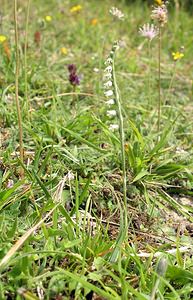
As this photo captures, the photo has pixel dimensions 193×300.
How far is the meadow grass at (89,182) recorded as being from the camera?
157cm

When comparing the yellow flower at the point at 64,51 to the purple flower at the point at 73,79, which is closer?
the purple flower at the point at 73,79

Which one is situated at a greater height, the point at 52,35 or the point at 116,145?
the point at 52,35

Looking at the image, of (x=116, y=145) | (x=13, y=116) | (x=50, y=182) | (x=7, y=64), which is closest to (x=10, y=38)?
(x=7, y=64)

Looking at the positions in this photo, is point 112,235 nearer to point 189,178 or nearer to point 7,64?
point 189,178

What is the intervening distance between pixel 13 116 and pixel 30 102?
11.6 inches

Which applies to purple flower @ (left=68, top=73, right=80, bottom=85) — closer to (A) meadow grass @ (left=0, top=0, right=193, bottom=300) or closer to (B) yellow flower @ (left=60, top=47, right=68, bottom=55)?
(A) meadow grass @ (left=0, top=0, right=193, bottom=300)

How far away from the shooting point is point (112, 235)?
1934 mm

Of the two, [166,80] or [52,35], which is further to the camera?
[52,35]

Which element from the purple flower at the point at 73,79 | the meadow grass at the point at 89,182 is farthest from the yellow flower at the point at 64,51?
the purple flower at the point at 73,79

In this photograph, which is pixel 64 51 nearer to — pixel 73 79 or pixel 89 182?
pixel 73 79

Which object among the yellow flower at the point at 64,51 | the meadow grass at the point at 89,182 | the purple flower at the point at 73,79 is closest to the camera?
the meadow grass at the point at 89,182

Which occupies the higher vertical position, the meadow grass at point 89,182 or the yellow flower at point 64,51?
the yellow flower at point 64,51

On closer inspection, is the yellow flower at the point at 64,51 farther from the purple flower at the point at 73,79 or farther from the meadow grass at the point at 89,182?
the purple flower at the point at 73,79

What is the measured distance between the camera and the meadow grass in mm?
1570
